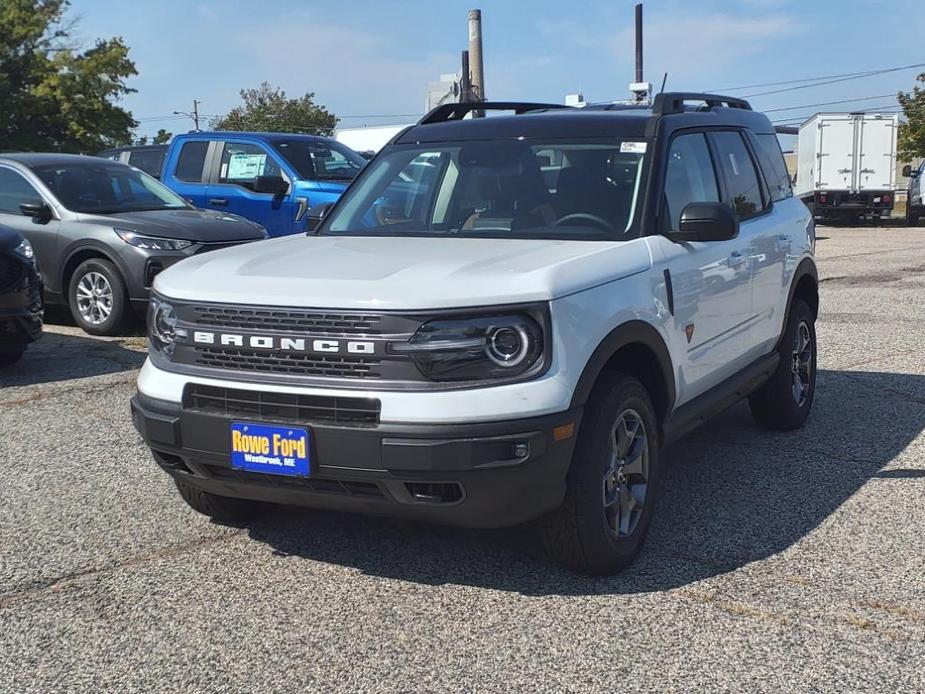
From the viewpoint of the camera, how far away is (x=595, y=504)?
12.9 feet

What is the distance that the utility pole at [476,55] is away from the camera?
1923 centimetres

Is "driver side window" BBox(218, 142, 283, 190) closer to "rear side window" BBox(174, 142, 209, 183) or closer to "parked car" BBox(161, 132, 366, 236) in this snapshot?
"parked car" BBox(161, 132, 366, 236)

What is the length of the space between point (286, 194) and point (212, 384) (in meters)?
8.65

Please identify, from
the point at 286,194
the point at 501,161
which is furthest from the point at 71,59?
the point at 501,161

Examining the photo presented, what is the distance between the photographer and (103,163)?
11.0 meters

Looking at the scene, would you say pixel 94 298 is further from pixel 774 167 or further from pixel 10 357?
pixel 774 167

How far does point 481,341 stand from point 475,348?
0.03 m

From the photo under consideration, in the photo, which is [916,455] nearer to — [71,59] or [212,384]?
[212,384]

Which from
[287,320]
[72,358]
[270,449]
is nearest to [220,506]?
[270,449]

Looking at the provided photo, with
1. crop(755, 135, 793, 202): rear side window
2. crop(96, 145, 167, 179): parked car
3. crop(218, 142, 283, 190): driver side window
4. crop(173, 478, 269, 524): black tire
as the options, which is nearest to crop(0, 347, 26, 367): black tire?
crop(173, 478, 269, 524): black tire

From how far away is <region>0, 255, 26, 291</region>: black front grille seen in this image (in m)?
7.80

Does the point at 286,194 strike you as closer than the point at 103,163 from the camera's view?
No

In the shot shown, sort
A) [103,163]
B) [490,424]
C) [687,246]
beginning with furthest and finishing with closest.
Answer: [103,163] → [687,246] → [490,424]

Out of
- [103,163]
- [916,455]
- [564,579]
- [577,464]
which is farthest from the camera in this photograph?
[103,163]
